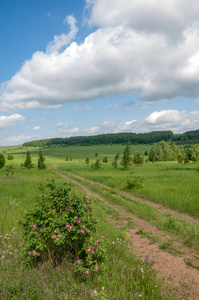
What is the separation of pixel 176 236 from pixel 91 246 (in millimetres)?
4661

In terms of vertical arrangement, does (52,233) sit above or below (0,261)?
above

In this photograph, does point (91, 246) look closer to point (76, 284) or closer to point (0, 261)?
point (76, 284)

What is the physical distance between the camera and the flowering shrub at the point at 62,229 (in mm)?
3453

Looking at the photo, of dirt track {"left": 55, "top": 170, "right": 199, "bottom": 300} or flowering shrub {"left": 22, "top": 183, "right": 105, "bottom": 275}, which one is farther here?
dirt track {"left": 55, "top": 170, "right": 199, "bottom": 300}

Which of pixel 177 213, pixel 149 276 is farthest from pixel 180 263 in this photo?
pixel 177 213

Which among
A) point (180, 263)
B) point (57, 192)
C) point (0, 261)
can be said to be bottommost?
point (180, 263)

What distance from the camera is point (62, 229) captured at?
3.54 meters

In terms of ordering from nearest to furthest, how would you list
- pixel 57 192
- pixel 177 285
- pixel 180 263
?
pixel 177 285
pixel 57 192
pixel 180 263

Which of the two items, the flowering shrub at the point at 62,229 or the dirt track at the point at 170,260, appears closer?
the flowering shrub at the point at 62,229

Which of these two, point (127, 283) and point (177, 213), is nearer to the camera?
point (127, 283)

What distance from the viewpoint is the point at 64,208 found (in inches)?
156

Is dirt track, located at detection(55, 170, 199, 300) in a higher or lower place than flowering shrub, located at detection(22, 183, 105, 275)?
lower

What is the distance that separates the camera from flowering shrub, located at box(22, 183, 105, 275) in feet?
11.3

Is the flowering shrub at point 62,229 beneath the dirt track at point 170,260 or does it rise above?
above
